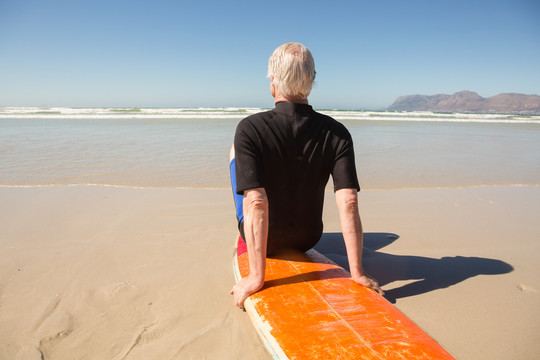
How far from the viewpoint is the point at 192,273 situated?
2523 mm

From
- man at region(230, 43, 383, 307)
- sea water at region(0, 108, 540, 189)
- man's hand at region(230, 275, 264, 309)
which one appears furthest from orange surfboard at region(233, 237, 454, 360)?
sea water at region(0, 108, 540, 189)

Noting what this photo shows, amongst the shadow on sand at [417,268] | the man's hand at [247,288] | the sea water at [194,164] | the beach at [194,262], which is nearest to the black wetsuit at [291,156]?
the man's hand at [247,288]

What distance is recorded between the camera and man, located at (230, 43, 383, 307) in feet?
5.66

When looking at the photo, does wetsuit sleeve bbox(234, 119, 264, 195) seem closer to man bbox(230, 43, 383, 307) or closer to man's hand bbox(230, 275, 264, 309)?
man bbox(230, 43, 383, 307)

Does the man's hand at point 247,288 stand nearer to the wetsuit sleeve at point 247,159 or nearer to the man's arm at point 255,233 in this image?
the man's arm at point 255,233

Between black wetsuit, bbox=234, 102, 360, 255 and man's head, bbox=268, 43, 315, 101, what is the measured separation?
8cm

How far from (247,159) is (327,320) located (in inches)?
38.4

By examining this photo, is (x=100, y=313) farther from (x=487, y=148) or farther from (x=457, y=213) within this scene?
(x=487, y=148)

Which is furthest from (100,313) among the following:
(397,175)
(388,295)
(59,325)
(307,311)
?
(397,175)

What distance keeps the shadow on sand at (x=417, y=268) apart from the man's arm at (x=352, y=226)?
46cm

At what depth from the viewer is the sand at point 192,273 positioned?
69.9 inches

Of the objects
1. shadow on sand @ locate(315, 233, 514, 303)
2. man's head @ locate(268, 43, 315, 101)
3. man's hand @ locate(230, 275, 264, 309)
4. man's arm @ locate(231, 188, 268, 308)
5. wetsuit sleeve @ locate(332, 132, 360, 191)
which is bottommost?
shadow on sand @ locate(315, 233, 514, 303)

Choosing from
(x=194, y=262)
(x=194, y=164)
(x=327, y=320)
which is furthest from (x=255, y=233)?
(x=194, y=164)

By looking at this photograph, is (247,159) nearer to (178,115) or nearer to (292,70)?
(292,70)
